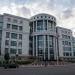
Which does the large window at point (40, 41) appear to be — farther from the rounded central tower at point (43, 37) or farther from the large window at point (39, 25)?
the large window at point (39, 25)

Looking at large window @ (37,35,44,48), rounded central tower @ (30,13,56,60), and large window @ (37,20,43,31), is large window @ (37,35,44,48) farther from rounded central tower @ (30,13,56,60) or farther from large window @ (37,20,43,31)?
large window @ (37,20,43,31)

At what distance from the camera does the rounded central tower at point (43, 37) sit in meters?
65.9

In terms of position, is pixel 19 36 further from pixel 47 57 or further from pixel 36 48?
pixel 47 57

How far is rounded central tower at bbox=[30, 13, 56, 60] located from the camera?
6594 centimetres

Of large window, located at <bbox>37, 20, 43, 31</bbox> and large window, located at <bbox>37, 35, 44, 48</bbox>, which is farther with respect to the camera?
large window, located at <bbox>37, 20, 43, 31</bbox>

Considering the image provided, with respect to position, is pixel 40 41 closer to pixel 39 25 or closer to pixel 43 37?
pixel 43 37

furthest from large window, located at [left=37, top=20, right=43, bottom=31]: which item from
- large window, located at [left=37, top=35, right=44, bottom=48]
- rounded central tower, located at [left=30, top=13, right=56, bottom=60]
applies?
large window, located at [left=37, top=35, right=44, bottom=48]

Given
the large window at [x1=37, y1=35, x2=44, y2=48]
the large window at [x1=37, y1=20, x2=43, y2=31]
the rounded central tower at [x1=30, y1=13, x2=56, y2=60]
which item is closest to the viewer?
the rounded central tower at [x1=30, y1=13, x2=56, y2=60]

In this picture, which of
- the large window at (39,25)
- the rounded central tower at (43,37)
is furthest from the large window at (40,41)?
the large window at (39,25)

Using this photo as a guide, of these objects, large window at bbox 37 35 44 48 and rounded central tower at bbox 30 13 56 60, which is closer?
rounded central tower at bbox 30 13 56 60

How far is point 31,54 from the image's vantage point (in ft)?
226

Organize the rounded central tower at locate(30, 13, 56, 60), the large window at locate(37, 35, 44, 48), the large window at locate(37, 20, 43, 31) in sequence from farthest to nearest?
the large window at locate(37, 20, 43, 31) < the large window at locate(37, 35, 44, 48) < the rounded central tower at locate(30, 13, 56, 60)

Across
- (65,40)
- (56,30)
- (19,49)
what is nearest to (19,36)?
(19,49)

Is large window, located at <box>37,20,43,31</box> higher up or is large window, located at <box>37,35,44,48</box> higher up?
large window, located at <box>37,20,43,31</box>
